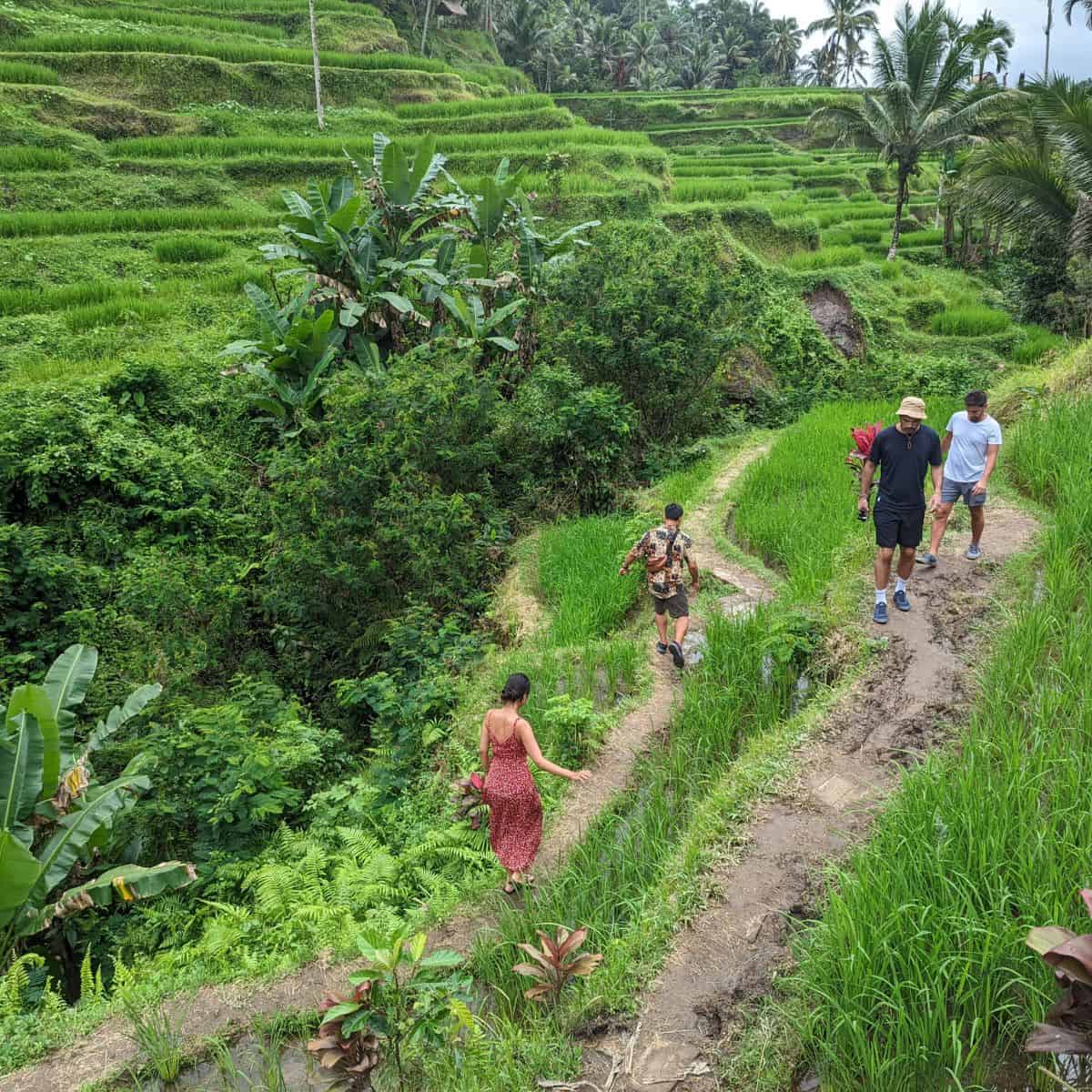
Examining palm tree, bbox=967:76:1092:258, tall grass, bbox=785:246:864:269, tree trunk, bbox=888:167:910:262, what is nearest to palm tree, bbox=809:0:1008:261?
tree trunk, bbox=888:167:910:262

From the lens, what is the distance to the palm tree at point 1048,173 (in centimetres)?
1029

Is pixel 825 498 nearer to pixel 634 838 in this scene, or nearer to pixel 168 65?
pixel 634 838

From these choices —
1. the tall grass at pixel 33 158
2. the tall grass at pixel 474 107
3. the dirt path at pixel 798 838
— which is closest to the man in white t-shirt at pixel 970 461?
the dirt path at pixel 798 838

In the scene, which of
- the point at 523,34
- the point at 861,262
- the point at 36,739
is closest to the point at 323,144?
the point at 861,262

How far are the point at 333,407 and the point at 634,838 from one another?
5.27 m

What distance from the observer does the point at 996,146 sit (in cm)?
1198

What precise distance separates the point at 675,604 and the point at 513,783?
7.40ft

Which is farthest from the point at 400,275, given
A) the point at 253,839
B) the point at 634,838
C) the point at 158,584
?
the point at 634,838

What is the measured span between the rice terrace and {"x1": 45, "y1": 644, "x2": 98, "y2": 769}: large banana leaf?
1.6 inches

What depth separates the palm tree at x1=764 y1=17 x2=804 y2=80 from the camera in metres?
55.8

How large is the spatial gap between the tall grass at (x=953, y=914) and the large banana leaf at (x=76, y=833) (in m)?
Answer: 3.81

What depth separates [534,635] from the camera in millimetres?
6684

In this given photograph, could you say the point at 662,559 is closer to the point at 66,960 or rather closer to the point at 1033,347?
the point at 66,960

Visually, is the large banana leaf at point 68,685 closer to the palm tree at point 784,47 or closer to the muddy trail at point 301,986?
the muddy trail at point 301,986
